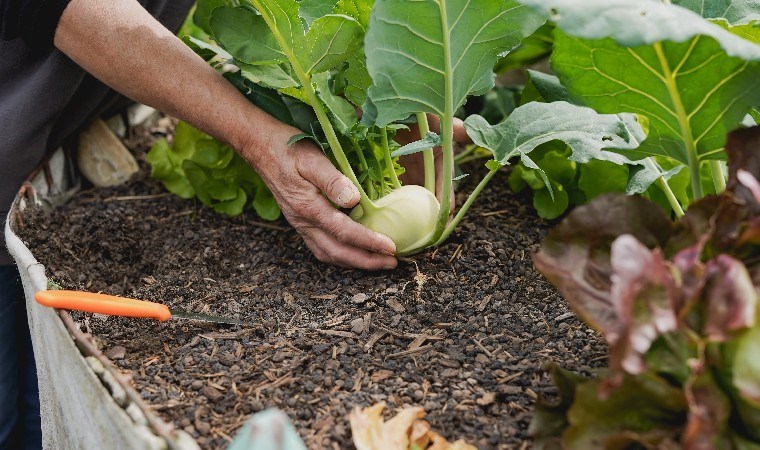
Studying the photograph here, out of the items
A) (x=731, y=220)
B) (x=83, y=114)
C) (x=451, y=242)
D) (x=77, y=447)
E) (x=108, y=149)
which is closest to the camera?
(x=731, y=220)

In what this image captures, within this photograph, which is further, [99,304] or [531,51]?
[531,51]

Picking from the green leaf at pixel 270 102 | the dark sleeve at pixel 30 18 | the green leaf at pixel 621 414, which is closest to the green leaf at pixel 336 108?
the green leaf at pixel 270 102

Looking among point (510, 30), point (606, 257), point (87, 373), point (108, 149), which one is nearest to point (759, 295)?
point (606, 257)

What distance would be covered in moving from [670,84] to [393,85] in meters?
0.49

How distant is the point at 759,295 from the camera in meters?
0.92

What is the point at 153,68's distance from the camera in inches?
63.3

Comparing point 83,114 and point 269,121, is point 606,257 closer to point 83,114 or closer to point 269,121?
point 269,121

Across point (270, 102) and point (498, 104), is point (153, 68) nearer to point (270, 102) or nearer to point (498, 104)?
point (270, 102)

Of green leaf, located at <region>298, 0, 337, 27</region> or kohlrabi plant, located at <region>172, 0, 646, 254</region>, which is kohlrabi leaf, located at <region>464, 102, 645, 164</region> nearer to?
kohlrabi plant, located at <region>172, 0, 646, 254</region>

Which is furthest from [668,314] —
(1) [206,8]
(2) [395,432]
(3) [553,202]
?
(1) [206,8]

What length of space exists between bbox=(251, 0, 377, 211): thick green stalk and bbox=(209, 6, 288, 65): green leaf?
3 centimetres

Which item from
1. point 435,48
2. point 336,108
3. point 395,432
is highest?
point 435,48

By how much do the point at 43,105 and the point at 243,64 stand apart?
54 centimetres

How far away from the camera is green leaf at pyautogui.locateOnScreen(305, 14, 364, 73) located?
1.44 metres
